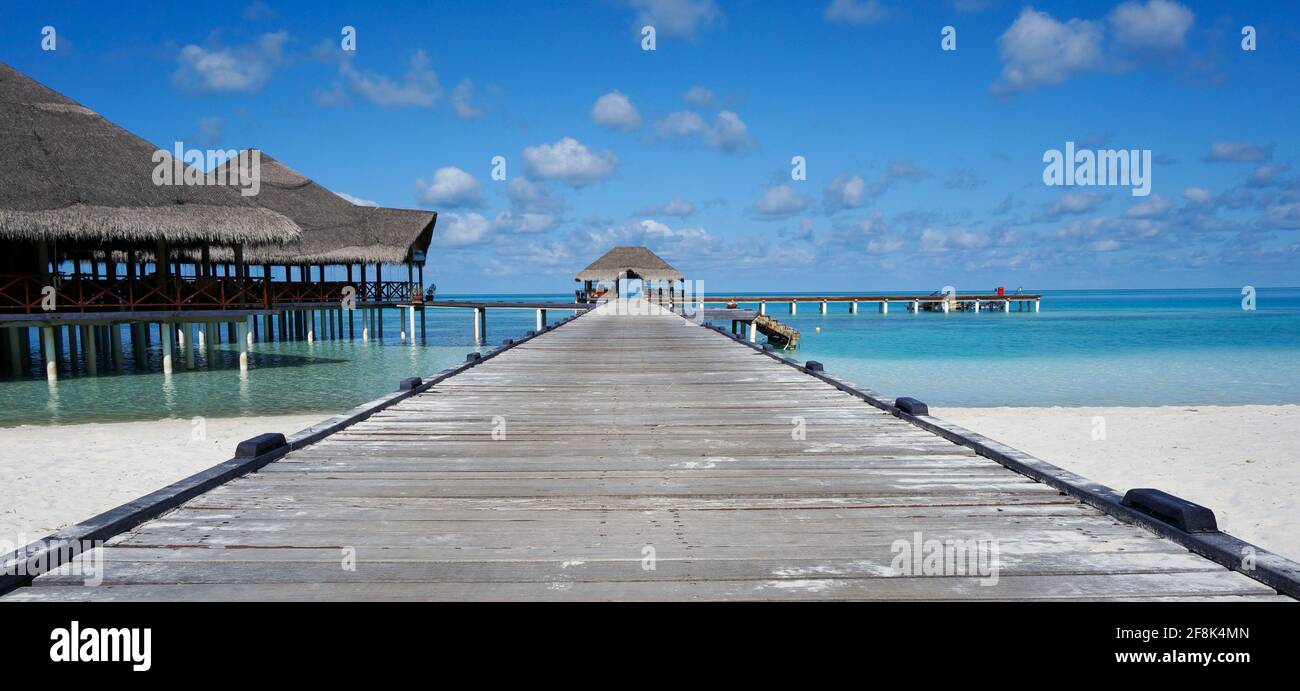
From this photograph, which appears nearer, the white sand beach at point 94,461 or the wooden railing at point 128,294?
the white sand beach at point 94,461

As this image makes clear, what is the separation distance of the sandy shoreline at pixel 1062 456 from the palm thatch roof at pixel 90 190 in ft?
23.8

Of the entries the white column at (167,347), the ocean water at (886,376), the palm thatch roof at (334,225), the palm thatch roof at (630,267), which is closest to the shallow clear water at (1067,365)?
the ocean water at (886,376)

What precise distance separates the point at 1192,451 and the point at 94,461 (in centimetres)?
1446

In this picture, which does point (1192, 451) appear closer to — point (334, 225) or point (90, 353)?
point (90, 353)

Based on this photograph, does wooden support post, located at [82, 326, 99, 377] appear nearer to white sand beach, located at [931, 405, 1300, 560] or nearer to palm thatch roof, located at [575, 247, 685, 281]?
white sand beach, located at [931, 405, 1300, 560]


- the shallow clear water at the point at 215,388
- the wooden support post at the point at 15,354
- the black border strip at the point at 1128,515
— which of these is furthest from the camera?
the wooden support post at the point at 15,354

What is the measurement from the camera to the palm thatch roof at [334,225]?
30828 mm

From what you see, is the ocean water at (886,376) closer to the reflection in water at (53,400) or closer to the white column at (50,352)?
the reflection in water at (53,400)

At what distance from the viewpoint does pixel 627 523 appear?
3.09 m

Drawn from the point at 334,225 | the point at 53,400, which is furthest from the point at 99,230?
the point at 334,225

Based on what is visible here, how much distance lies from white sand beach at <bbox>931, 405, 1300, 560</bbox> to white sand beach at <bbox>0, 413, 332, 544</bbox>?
1046cm

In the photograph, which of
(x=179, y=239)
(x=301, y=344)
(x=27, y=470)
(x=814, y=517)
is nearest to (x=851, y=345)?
(x=301, y=344)

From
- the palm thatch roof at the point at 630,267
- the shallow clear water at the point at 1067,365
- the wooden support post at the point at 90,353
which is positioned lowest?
the shallow clear water at the point at 1067,365
